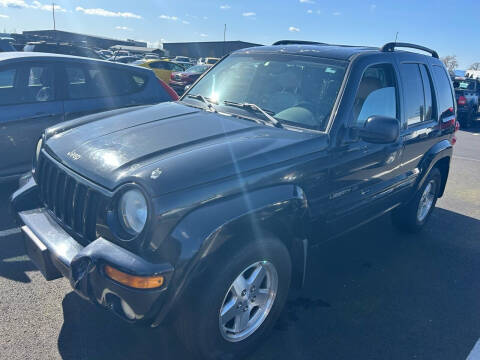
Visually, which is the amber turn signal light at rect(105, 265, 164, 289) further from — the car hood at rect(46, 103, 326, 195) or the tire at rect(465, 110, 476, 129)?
the tire at rect(465, 110, 476, 129)

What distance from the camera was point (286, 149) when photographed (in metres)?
2.61

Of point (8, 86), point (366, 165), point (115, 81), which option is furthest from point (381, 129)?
point (8, 86)

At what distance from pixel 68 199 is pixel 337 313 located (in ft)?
7.09

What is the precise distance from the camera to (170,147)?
2.46m

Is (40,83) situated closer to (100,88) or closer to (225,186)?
(100,88)

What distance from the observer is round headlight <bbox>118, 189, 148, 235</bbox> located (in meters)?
2.07

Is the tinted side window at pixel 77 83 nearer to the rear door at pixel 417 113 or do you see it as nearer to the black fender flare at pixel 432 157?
the rear door at pixel 417 113

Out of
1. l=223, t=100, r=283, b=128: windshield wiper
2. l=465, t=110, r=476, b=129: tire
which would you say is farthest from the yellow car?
l=223, t=100, r=283, b=128: windshield wiper

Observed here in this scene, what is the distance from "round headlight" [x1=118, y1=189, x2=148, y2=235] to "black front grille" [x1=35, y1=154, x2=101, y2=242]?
201mm

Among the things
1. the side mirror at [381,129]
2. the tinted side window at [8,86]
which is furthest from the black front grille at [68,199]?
the tinted side window at [8,86]

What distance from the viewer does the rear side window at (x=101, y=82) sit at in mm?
5203

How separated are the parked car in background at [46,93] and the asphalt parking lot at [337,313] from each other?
0.79 m

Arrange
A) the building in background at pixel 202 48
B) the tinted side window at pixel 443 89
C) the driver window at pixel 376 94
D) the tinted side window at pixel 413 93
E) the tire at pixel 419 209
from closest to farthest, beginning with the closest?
the driver window at pixel 376 94, the tinted side window at pixel 413 93, the tinted side window at pixel 443 89, the tire at pixel 419 209, the building in background at pixel 202 48

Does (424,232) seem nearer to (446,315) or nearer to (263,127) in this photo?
(446,315)
